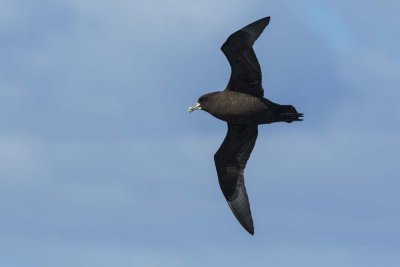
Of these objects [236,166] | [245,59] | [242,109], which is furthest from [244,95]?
[236,166]

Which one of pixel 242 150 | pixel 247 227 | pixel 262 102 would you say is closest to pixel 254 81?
pixel 262 102

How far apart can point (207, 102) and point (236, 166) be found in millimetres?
2618

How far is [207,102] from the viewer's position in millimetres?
23922

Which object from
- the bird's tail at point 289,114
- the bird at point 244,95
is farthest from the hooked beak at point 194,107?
the bird's tail at point 289,114

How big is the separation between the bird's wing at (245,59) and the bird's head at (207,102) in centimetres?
53

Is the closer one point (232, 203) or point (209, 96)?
point (209, 96)

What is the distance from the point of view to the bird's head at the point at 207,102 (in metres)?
23.8

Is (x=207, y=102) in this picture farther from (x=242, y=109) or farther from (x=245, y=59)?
(x=245, y=59)

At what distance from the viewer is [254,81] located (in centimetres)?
2356

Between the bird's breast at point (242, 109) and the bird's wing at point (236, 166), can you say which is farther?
the bird's wing at point (236, 166)

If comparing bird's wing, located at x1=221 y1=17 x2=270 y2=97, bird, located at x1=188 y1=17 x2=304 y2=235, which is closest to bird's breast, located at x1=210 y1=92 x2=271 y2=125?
bird, located at x1=188 y1=17 x2=304 y2=235

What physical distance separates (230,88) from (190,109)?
1.37 m

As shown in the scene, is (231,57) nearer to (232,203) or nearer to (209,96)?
(209,96)

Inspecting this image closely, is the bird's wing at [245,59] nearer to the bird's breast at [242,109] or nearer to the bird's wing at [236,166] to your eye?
the bird's breast at [242,109]
